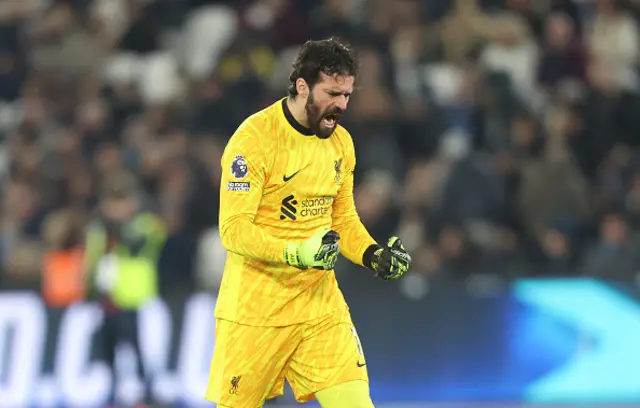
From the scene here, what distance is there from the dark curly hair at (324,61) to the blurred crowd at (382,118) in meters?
6.51

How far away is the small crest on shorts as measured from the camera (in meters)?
6.51

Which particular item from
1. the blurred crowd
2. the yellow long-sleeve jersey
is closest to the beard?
the yellow long-sleeve jersey

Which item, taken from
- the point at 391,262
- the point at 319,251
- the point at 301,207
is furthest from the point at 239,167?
the point at 391,262

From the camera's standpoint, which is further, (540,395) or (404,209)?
(404,209)

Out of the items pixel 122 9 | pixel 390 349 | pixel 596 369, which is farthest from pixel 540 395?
pixel 122 9

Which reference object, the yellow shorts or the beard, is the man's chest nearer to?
the beard

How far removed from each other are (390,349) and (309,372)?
5760mm

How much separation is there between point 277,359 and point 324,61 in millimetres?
1611

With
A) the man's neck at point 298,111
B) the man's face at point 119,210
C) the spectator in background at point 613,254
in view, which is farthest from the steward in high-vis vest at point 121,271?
the man's neck at point 298,111

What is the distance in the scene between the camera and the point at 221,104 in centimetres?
1472

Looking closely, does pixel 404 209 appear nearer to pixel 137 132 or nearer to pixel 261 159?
pixel 137 132

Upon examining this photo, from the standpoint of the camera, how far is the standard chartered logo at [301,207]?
267 inches

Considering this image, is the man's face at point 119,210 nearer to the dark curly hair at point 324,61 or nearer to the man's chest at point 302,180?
the man's chest at point 302,180

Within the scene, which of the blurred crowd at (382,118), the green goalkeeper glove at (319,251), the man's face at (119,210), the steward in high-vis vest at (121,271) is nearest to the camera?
the green goalkeeper glove at (319,251)
